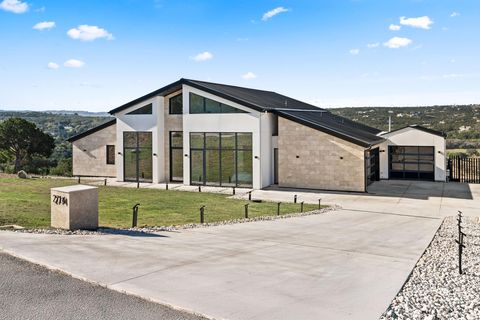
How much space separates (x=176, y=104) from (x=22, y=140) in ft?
56.1

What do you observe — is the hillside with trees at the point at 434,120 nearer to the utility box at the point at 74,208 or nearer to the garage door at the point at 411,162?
the garage door at the point at 411,162

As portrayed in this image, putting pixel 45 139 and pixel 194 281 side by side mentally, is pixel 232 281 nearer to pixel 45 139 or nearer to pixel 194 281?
pixel 194 281

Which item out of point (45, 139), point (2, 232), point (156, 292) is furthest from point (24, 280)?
point (45, 139)

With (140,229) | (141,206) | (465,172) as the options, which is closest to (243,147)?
(141,206)

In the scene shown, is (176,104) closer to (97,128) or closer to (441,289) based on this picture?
(97,128)

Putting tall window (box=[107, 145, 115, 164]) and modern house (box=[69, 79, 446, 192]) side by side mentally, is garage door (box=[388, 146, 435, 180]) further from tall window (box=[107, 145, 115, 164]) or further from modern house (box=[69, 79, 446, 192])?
tall window (box=[107, 145, 115, 164])

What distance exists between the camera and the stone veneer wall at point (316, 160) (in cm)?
2611

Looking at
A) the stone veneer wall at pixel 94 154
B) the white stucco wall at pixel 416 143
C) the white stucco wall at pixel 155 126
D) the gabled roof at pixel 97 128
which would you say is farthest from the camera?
the stone veneer wall at pixel 94 154

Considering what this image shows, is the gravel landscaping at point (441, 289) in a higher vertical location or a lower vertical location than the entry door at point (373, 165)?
lower

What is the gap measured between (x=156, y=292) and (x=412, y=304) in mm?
4172

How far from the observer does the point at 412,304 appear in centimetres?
696

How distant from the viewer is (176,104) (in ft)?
102

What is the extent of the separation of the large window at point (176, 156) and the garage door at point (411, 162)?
1542cm

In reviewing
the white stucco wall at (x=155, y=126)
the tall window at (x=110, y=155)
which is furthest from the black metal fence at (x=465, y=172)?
the tall window at (x=110, y=155)
